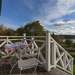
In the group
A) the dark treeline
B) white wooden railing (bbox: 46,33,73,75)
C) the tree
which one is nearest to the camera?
white wooden railing (bbox: 46,33,73,75)

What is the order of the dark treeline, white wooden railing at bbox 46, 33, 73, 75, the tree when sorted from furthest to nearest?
the tree, the dark treeline, white wooden railing at bbox 46, 33, 73, 75

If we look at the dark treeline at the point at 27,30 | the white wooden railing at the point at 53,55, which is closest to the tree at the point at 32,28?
the dark treeline at the point at 27,30

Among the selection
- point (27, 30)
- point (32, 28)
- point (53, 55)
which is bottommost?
point (53, 55)

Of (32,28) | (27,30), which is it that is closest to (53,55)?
(27,30)

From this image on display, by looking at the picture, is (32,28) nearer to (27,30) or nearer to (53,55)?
(27,30)

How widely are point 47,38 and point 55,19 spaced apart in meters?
16.7

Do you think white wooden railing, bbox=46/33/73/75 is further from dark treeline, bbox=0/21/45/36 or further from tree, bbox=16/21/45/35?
tree, bbox=16/21/45/35

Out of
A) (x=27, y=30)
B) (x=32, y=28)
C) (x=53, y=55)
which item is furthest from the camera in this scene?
(x=32, y=28)

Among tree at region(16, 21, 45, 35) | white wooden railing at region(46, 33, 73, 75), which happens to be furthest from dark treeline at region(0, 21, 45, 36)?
white wooden railing at region(46, 33, 73, 75)

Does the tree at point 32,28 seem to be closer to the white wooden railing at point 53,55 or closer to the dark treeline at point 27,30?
the dark treeline at point 27,30

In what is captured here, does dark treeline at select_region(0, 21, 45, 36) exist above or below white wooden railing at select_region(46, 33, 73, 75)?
above

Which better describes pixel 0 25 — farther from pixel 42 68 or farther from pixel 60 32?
pixel 42 68

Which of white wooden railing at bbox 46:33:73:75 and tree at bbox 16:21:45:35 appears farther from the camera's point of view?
tree at bbox 16:21:45:35

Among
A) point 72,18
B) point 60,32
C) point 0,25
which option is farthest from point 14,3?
point 72,18
